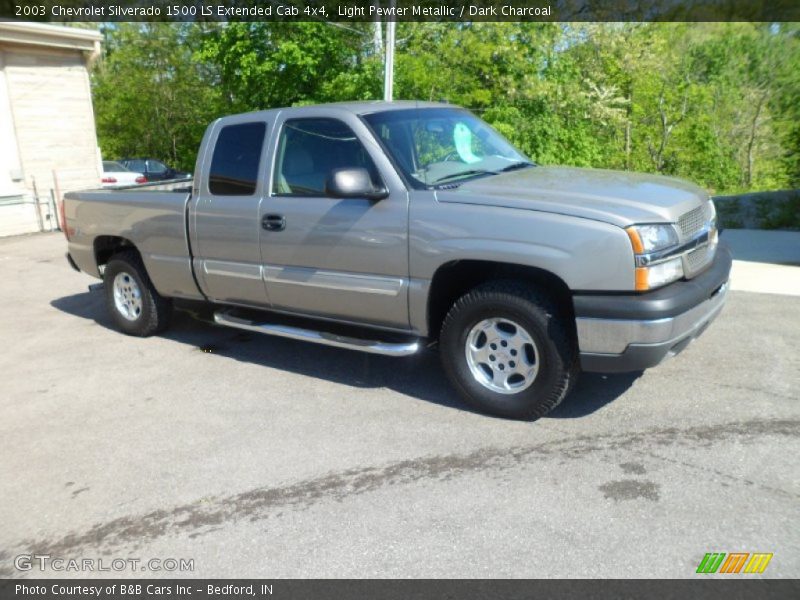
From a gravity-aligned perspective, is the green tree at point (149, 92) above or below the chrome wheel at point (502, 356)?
above

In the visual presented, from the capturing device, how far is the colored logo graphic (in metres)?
2.90

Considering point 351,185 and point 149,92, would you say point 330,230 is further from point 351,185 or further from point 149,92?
point 149,92

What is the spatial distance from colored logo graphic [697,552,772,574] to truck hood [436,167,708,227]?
1.69m

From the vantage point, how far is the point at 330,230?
4848mm

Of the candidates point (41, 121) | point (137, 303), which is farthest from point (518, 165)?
point (41, 121)

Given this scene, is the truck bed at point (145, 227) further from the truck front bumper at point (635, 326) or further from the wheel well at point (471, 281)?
the truck front bumper at point (635, 326)

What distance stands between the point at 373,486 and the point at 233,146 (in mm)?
3082

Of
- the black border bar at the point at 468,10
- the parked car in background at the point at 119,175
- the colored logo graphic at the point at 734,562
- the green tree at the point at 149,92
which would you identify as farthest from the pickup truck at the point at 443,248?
the green tree at the point at 149,92

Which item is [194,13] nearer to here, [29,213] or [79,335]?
[29,213]

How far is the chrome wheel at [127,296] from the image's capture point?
668cm

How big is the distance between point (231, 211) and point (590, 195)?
2.72 metres

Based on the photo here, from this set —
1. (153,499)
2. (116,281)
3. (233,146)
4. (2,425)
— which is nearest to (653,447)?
(153,499)

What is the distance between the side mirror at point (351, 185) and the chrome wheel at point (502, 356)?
3.57 feet

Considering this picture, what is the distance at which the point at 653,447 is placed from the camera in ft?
13.1
